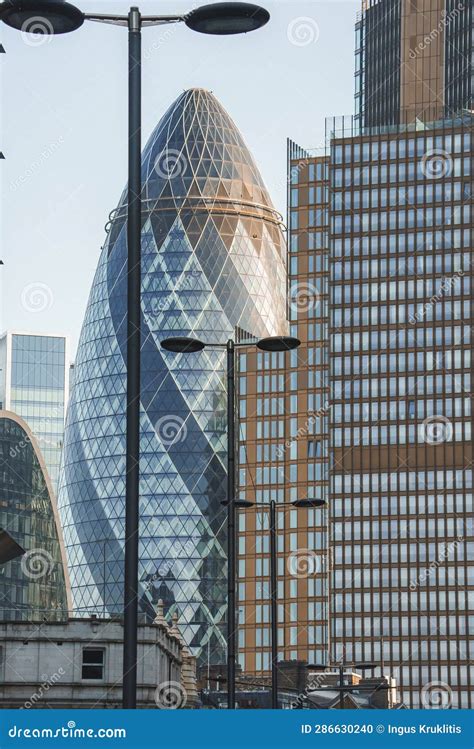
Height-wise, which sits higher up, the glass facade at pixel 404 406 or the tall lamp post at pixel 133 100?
the glass facade at pixel 404 406

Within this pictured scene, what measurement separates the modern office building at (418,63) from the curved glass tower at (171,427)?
30.8 m

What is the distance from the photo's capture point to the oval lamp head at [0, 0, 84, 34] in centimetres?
1728

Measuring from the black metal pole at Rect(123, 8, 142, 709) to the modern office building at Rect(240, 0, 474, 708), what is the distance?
130367 millimetres

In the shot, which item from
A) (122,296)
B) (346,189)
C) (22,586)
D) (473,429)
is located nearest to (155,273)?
(122,296)

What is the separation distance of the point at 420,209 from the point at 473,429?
21.2m

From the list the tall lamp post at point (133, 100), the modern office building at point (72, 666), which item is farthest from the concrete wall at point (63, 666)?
the tall lamp post at point (133, 100)

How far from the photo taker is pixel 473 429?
15000 centimetres

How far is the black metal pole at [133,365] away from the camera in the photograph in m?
16.0

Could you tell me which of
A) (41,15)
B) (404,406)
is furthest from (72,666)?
(404,406)

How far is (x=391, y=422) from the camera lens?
495ft

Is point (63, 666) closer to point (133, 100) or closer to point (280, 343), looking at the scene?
point (280, 343)

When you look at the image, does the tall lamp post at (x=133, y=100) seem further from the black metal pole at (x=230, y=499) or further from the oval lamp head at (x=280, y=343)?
the black metal pole at (x=230, y=499)

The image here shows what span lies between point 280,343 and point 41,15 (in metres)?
12.7
